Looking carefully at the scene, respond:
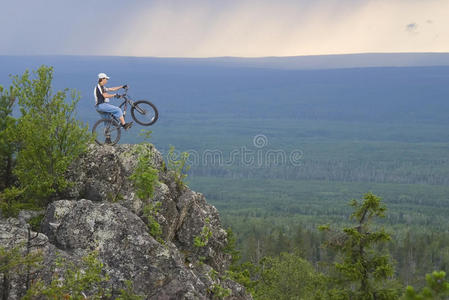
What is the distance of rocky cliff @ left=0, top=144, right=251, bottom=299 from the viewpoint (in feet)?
77.7

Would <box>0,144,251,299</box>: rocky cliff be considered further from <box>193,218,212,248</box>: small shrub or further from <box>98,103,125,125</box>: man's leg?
<box>98,103,125,125</box>: man's leg

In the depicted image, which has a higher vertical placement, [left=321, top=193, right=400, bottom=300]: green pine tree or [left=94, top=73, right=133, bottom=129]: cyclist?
[left=94, top=73, right=133, bottom=129]: cyclist

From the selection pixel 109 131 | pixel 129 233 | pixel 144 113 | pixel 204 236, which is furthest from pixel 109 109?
pixel 129 233

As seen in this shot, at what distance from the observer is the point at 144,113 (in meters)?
35.8

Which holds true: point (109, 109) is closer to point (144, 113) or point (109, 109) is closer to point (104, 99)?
point (104, 99)

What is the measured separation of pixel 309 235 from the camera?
15075 centimetres

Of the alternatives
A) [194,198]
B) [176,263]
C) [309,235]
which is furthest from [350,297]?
[309,235]

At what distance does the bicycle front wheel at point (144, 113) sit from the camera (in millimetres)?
35562

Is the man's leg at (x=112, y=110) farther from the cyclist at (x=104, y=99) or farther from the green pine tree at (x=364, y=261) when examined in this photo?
the green pine tree at (x=364, y=261)

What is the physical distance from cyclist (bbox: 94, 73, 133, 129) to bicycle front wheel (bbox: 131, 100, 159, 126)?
6.92ft

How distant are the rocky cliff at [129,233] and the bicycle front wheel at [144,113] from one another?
4.07m

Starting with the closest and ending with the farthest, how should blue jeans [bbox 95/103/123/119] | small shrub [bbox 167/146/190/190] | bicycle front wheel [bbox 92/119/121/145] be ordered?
1. small shrub [bbox 167/146/190/190]
2. blue jeans [bbox 95/103/123/119]
3. bicycle front wheel [bbox 92/119/121/145]

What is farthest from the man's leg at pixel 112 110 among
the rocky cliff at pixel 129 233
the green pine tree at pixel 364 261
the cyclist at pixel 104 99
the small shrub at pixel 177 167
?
the green pine tree at pixel 364 261

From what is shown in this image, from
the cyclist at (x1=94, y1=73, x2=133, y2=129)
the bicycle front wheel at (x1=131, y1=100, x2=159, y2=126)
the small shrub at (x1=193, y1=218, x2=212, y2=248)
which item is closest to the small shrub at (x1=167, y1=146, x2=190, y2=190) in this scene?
the small shrub at (x1=193, y1=218, x2=212, y2=248)
